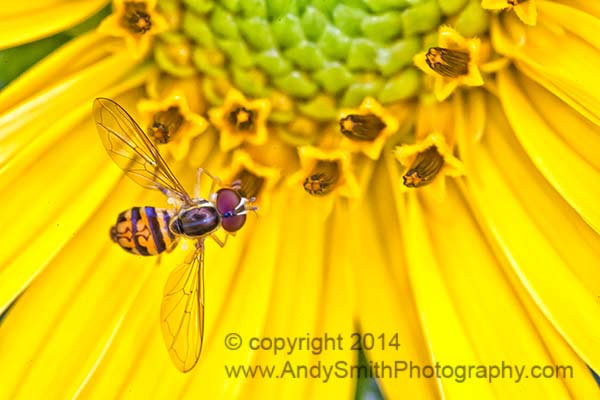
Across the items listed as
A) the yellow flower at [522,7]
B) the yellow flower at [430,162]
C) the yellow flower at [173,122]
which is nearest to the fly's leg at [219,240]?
the yellow flower at [173,122]

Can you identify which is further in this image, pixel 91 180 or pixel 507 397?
pixel 91 180

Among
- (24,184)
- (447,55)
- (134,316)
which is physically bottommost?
(134,316)

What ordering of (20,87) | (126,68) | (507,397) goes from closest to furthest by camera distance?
(507,397) < (20,87) < (126,68)

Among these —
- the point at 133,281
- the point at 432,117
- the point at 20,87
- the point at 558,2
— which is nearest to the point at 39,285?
the point at 133,281

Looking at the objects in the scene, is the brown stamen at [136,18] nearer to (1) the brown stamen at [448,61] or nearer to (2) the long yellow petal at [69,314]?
(2) the long yellow petal at [69,314]

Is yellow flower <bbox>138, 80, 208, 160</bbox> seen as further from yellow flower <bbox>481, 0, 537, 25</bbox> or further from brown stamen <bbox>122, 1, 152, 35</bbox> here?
yellow flower <bbox>481, 0, 537, 25</bbox>

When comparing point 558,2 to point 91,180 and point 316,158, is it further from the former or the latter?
point 91,180
